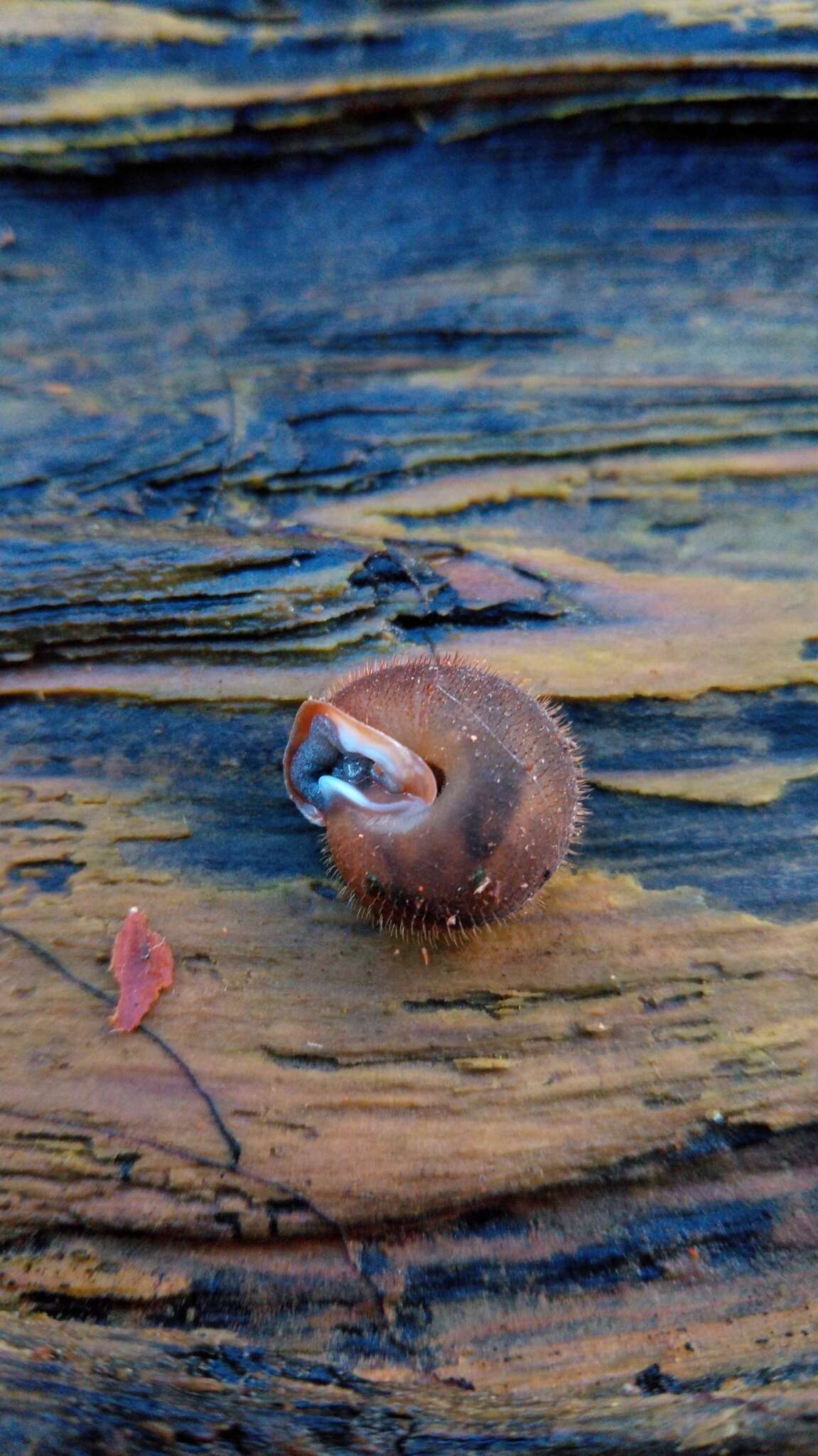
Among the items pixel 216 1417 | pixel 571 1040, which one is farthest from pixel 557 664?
pixel 216 1417

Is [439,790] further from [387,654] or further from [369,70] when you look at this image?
[369,70]

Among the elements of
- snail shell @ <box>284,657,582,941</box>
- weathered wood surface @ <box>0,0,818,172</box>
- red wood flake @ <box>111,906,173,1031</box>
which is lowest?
red wood flake @ <box>111,906,173,1031</box>

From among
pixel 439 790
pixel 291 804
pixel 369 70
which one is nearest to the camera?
pixel 439 790

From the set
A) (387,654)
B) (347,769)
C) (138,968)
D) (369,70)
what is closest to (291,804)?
(347,769)

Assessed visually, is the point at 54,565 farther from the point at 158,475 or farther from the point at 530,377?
the point at 530,377

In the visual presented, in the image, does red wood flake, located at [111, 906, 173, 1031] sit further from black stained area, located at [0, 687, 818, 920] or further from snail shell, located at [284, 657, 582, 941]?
snail shell, located at [284, 657, 582, 941]

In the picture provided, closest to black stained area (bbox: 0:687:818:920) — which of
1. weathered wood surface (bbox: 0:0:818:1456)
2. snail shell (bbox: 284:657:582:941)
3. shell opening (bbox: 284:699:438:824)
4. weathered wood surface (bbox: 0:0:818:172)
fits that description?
weathered wood surface (bbox: 0:0:818:1456)

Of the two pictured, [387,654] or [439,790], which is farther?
[387,654]
